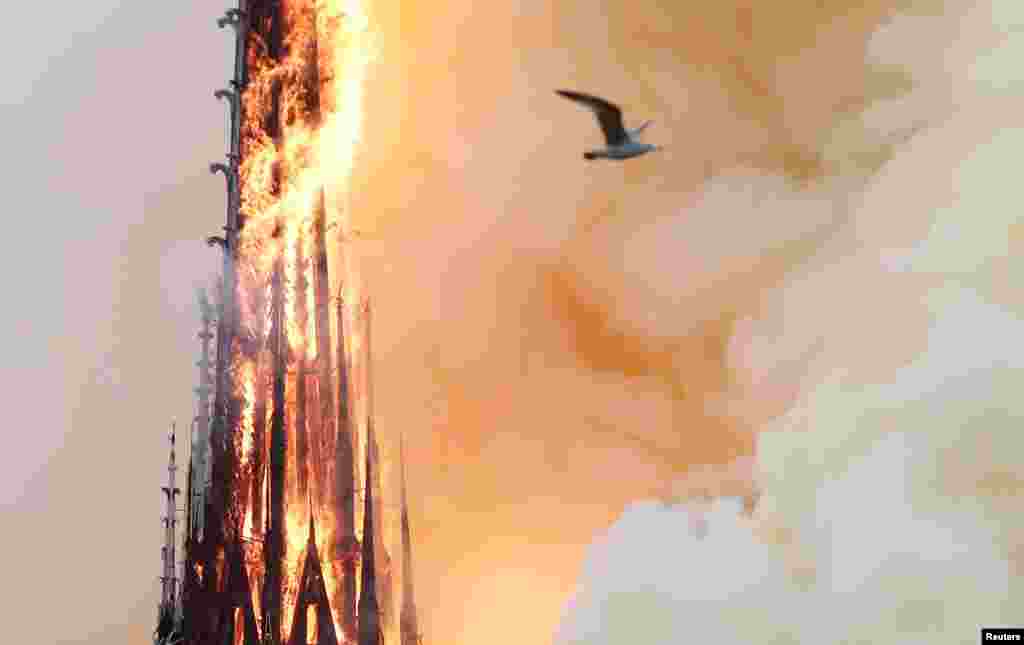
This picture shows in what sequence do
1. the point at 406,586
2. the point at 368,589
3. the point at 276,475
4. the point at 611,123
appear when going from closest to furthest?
the point at 611,123 → the point at 368,589 → the point at 276,475 → the point at 406,586

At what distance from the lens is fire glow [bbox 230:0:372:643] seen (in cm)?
6031

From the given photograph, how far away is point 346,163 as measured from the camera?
65250 millimetres

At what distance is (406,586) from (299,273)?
1338cm

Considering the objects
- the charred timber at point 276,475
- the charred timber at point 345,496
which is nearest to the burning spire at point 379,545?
the charred timber at point 345,496

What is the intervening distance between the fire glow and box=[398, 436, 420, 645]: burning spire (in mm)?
2858

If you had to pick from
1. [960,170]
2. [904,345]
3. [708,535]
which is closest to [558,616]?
[708,535]

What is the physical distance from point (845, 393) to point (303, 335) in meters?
21.6

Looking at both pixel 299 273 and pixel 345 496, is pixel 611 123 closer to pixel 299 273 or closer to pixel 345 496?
pixel 345 496

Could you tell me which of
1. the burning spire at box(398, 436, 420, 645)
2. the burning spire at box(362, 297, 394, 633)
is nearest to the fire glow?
the burning spire at box(362, 297, 394, 633)

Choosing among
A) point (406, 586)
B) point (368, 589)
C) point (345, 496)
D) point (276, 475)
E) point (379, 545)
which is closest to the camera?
point (368, 589)

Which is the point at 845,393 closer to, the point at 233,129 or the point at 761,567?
the point at 761,567

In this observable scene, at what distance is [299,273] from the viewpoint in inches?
2469

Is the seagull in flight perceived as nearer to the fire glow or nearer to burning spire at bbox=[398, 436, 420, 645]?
the fire glow

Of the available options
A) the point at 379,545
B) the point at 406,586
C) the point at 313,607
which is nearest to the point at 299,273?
the point at 379,545
